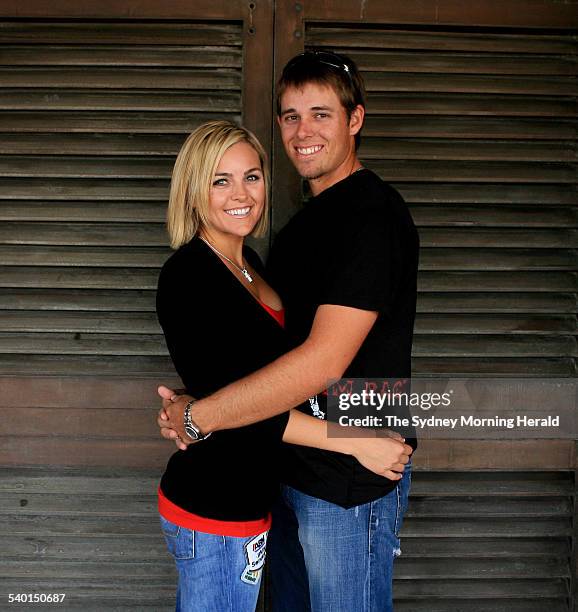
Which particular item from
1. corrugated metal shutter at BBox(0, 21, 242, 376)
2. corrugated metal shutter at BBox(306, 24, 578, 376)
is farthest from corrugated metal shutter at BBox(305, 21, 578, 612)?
corrugated metal shutter at BBox(0, 21, 242, 376)

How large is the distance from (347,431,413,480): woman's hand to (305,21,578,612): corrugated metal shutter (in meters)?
0.61

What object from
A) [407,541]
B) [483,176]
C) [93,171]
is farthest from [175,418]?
[483,176]

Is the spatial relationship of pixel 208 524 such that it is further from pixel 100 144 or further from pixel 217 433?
pixel 100 144

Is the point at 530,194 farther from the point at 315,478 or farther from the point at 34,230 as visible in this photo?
the point at 34,230

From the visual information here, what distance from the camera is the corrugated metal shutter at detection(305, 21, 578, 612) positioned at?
2.03 m

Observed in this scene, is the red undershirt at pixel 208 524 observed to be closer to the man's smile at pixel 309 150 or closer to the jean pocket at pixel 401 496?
the jean pocket at pixel 401 496

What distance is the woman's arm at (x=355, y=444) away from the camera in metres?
1.49

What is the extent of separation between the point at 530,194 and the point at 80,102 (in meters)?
1.33

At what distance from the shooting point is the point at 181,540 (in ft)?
4.84

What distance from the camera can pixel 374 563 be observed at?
1556 millimetres

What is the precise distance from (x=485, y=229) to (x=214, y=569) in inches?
48.5

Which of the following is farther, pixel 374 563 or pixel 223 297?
pixel 374 563

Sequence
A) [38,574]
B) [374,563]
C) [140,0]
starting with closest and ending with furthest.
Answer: [374,563] < [140,0] < [38,574]

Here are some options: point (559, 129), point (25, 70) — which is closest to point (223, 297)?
point (25, 70)
